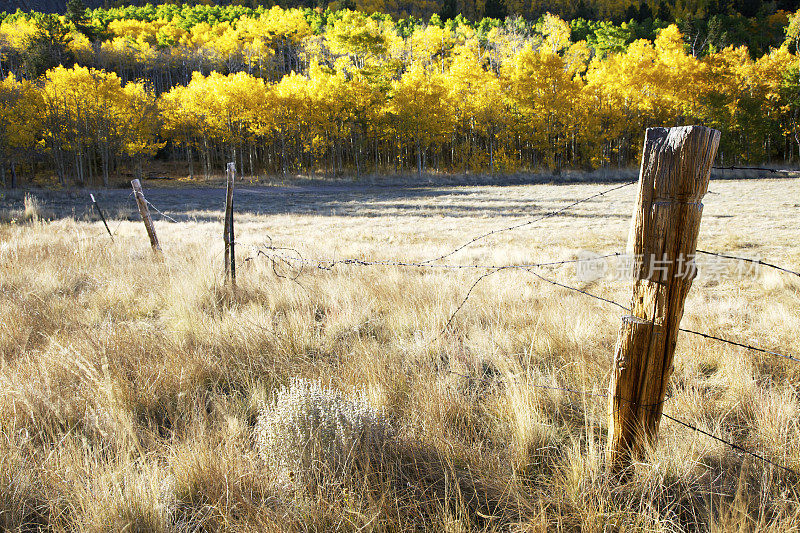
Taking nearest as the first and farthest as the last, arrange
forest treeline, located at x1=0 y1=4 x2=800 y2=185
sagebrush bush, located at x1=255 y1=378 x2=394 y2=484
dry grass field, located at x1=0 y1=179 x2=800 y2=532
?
1. dry grass field, located at x1=0 y1=179 x2=800 y2=532
2. sagebrush bush, located at x1=255 y1=378 x2=394 y2=484
3. forest treeline, located at x1=0 y1=4 x2=800 y2=185

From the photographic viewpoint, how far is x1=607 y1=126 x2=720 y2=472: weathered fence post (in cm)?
171

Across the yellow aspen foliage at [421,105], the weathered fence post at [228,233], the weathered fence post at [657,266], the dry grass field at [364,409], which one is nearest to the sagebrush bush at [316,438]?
Answer: the dry grass field at [364,409]

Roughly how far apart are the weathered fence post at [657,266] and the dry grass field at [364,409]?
0.95ft

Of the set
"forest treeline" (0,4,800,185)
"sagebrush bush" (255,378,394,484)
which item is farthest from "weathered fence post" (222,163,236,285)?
"forest treeline" (0,4,800,185)

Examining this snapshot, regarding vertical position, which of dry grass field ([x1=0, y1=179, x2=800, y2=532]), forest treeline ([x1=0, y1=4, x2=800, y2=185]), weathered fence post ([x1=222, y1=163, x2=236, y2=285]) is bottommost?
dry grass field ([x1=0, y1=179, x2=800, y2=532])

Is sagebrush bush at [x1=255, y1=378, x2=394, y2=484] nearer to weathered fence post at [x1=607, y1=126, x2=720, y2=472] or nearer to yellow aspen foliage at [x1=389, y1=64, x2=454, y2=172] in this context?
weathered fence post at [x1=607, y1=126, x2=720, y2=472]

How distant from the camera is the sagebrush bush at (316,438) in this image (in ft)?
6.93

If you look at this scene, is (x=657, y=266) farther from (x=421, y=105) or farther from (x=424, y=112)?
(x=424, y=112)

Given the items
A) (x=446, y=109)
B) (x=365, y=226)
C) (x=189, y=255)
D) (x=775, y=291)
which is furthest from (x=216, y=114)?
(x=775, y=291)

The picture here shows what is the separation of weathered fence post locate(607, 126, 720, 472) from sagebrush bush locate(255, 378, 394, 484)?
1238 millimetres

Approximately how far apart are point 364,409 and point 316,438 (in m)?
0.30

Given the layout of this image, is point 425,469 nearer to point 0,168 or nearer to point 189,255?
point 189,255

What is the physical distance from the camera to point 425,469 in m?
2.24

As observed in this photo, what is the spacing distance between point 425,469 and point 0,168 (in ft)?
162
